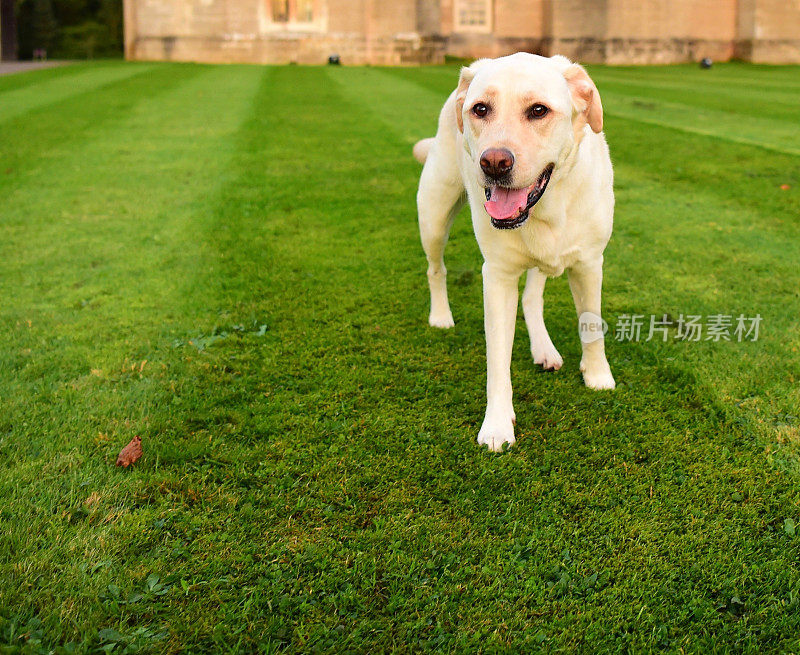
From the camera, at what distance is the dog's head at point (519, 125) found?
2465 mm

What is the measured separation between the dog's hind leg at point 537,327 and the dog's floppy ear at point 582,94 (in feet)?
3.54

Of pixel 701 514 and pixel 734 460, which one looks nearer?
pixel 701 514

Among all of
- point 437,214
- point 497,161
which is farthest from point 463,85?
point 437,214

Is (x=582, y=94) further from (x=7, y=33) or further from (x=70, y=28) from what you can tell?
(x=70, y=28)

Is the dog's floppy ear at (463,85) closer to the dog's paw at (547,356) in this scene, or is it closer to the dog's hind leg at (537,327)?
the dog's hind leg at (537,327)

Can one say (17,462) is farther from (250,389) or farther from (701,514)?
(701,514)

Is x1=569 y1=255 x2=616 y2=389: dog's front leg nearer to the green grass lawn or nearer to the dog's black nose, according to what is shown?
the green grass lawn

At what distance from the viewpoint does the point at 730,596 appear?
2.12 meters

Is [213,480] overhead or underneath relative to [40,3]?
underneath

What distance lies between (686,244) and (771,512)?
351cm

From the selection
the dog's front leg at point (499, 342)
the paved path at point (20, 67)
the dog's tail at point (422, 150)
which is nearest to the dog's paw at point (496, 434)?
the dog's front leg at point (499, 342)

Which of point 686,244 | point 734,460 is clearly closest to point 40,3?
point 686,244

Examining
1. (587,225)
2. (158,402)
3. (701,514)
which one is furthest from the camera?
(158,402)

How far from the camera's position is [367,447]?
293 centimetres
